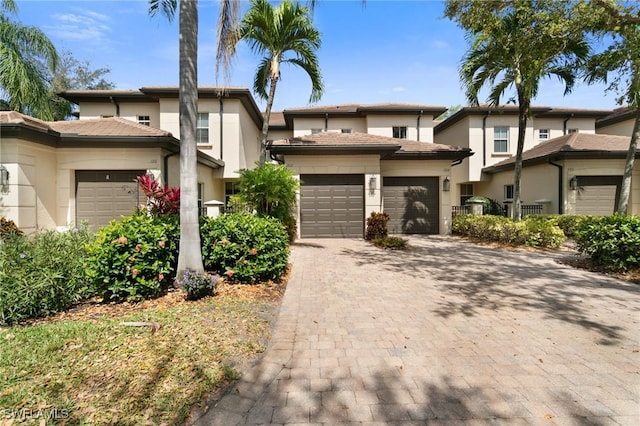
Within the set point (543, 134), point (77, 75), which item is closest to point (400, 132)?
point (543, 134)

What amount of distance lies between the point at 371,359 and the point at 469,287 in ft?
11.7

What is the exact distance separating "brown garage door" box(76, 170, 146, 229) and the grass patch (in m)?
6.65

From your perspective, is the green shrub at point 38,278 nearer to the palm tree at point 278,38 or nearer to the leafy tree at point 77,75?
the palm tree at point 278,38

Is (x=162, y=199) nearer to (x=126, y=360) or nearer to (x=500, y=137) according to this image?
(x=126, y=360)

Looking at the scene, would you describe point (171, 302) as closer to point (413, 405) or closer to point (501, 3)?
point (413, 405)

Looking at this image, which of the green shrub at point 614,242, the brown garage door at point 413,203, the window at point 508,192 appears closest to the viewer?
the green shrub at point 614,242

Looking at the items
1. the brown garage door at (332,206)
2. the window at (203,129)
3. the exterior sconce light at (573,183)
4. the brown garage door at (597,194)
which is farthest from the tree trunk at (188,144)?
the brown garage door at (597,194)

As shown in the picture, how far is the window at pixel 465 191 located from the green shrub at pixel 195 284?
19.2m

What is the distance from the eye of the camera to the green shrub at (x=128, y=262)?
4625 mm

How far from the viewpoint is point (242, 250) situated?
5.58 meters

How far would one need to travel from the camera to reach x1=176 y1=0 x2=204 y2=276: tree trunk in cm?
509

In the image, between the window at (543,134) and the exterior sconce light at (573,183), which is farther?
the window at (543,134)

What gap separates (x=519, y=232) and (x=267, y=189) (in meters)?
8.72

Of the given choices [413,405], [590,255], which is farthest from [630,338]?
[590,255]
